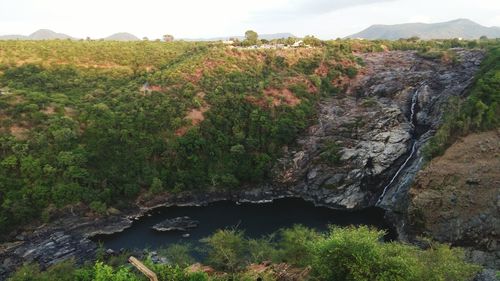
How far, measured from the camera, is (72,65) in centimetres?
10150

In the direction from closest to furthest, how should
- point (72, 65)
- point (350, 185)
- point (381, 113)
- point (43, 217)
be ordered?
1. point (43, 217)
2. point (350, 185)
3. point (381, 113)
4. point (72, 65)

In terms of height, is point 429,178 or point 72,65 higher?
point 72,65

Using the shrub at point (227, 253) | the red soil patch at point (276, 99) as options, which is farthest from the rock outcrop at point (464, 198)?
the red soil patch at point (276, 99)

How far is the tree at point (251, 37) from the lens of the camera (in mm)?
123219

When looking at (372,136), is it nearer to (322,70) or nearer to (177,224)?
(322,70)

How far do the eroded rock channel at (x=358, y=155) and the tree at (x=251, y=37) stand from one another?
38229mm

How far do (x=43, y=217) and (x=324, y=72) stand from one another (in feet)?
235

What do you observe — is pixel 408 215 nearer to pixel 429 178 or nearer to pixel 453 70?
pixel 429 178

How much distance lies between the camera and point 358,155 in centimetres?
8088

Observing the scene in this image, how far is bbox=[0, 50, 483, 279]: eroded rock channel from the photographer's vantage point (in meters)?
73.5

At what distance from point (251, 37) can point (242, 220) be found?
3060 inches

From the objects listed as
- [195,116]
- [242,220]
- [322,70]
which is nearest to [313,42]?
[322,70]

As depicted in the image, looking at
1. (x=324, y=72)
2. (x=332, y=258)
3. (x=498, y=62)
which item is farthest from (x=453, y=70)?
(x=332, y=258)

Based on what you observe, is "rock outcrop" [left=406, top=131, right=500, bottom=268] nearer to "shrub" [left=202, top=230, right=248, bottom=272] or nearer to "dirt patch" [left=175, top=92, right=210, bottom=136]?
"shrub" [left=202, top=230, right=248, bottom=272]
